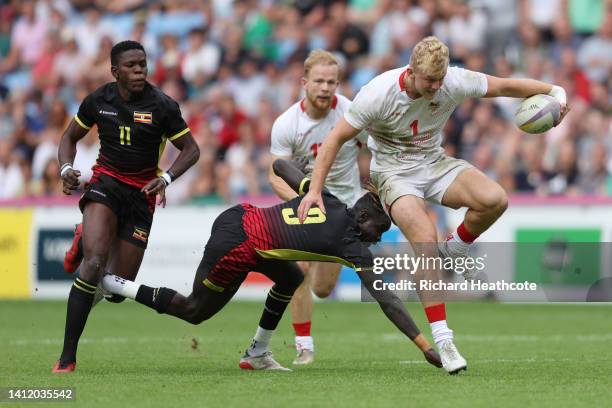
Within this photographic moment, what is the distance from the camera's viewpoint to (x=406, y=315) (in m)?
8.86

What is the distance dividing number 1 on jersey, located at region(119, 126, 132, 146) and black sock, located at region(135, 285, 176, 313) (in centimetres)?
119

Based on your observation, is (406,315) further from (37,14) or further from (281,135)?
(37,14)

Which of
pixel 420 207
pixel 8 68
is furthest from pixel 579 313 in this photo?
pixel 8 68

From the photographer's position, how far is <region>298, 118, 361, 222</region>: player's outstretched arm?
8.75m

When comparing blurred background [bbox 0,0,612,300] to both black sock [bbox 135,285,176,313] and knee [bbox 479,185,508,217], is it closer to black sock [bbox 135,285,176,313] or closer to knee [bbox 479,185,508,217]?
knee [bbox 479,185,508,217]

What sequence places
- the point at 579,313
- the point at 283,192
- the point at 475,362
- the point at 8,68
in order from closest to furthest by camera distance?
the point at 475,362
the point at 283,192
the point at 579,313
the point at 8,68

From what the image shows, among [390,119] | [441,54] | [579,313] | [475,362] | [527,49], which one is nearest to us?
[441,54]

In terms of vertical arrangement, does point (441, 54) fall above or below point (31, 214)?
above

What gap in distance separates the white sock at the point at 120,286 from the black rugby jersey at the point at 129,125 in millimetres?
818

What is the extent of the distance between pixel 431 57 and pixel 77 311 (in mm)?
3224

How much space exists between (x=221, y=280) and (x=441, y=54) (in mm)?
2254

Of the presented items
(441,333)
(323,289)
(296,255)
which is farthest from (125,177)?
(441,333)

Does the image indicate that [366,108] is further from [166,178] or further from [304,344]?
[304,344]

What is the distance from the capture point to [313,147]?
36.3 ft
